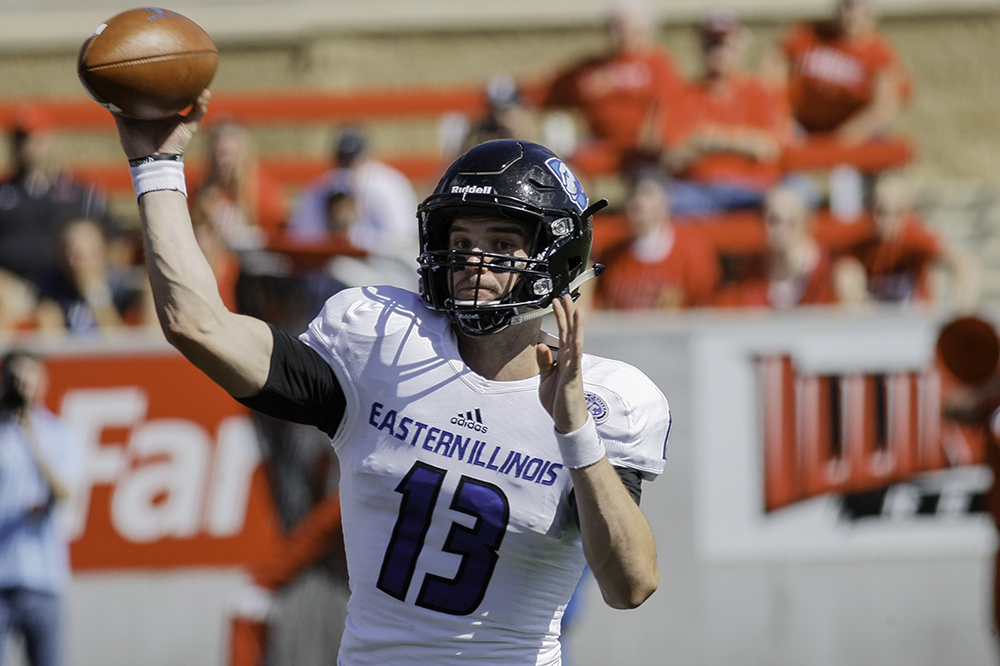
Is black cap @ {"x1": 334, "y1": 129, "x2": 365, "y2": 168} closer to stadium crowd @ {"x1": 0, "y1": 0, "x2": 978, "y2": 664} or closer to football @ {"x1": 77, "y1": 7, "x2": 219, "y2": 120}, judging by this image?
stadium crowd @ {"x1": 0, "y1": 0, "x2": 978, "y2": 664}

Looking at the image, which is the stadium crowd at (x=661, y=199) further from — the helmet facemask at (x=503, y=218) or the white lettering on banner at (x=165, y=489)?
the helmet facemask at (x=503, y=218)

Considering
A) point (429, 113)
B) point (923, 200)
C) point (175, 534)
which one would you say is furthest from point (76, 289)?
point (923, 200)

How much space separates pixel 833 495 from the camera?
594 cm

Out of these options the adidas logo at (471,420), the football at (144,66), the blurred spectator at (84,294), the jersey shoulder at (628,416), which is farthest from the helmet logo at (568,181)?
the blurred spectator at (84,294)

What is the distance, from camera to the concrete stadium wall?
5.89 metres

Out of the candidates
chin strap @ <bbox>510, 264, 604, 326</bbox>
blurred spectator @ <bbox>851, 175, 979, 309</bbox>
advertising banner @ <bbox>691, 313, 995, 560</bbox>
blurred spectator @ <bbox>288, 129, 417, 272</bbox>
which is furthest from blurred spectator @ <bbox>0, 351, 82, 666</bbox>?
blurred spectator @ <bbox>851, 175, 979, 309</bbox>

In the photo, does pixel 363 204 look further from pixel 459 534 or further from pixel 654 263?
pixel 459 534

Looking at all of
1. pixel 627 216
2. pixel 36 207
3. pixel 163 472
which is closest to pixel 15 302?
pixel 36 207

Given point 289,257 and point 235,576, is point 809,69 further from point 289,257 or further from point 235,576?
point 235,576

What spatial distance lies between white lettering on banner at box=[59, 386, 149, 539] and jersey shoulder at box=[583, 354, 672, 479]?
4.22 metres

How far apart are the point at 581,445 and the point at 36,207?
5945mm

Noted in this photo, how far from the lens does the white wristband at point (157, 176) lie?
220 centimetres

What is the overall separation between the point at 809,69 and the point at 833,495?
3.18m

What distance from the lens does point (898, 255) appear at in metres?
6.72
